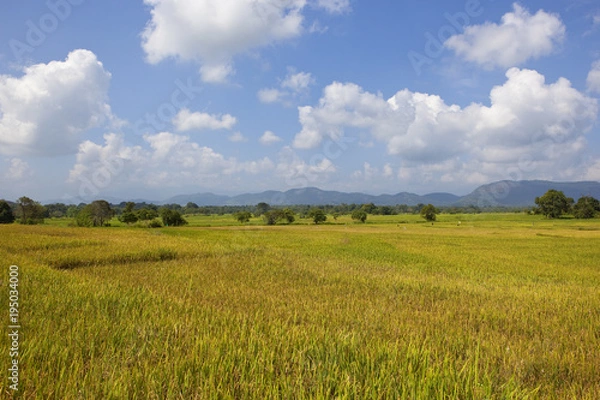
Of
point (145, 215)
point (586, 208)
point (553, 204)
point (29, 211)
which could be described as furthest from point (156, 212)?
point (586, 208)

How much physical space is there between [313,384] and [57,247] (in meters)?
16.3

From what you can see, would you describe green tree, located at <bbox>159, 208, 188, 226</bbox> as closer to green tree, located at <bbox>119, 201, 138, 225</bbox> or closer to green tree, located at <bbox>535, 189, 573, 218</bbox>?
green tree, located at <bbox>119, 201, 138, 225</bbox>

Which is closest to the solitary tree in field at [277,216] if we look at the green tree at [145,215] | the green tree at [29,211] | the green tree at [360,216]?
the green tree at [360,216]

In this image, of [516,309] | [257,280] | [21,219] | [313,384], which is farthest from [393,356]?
[21,219]

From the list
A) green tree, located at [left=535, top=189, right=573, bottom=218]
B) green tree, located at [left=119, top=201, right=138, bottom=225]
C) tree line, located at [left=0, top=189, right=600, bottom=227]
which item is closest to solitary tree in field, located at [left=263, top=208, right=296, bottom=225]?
tree line, located at [left=0, top=189, right=600, bottom=227]

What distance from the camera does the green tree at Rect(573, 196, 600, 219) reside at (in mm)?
89625

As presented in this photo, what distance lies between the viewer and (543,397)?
118 inches

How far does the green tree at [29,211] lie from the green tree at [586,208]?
137 metres

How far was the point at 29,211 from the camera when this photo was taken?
5916cm

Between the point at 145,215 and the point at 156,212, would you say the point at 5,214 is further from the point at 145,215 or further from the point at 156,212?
the point at 156,212

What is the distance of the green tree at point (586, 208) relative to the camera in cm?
8962

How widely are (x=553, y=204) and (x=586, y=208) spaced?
9599mm

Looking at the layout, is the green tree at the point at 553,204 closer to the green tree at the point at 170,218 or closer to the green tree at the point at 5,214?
the green tree at the point at 170,218

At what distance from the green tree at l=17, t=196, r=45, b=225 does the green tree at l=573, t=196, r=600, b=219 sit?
450ft
